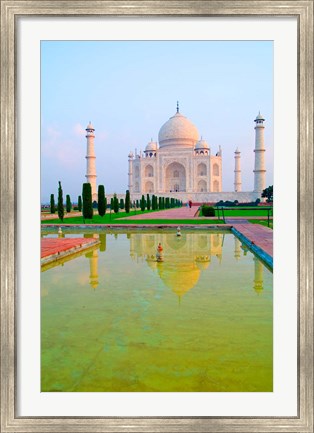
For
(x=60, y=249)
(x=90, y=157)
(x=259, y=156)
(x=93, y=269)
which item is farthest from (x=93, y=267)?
(x=259, y=156)

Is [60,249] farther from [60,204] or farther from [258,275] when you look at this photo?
[60,204]

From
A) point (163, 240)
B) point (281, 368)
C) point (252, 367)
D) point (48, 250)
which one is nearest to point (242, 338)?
point (252, 367)

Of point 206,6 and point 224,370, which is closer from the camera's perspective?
point 206,6

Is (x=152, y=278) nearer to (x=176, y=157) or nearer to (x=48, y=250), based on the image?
(x=48, y=250)

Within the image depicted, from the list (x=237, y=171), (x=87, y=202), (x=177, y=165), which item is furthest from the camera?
(x=177, y=165)

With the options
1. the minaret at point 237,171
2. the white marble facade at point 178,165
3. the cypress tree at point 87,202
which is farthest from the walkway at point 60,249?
the minaret at point 237,171

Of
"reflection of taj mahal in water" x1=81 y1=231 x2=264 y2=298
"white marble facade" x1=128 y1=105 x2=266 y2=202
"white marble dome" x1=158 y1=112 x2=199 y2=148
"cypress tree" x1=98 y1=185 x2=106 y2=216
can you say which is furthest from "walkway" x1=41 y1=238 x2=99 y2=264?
"white marble dome" x1=158 y1=112 x2=199 y2=148

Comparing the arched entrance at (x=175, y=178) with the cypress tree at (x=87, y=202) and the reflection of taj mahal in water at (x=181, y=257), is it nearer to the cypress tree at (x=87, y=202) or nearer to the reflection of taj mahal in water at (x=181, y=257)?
the cypress tree at (x=87, y=202)
